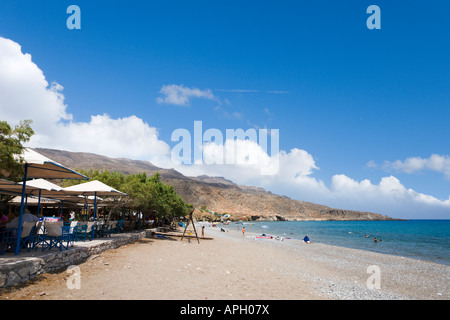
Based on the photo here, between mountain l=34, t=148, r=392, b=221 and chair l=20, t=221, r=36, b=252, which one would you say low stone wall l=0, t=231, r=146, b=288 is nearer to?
chair l=20, t=221, r=36, b=252

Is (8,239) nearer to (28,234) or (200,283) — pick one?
(28,234)

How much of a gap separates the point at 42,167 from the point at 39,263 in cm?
273

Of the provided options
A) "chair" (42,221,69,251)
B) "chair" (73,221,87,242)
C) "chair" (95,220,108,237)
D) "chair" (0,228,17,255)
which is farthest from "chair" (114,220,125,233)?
"chair" (0,228,17,255)

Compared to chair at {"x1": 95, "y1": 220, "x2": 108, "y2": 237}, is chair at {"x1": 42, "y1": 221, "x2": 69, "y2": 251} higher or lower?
higher

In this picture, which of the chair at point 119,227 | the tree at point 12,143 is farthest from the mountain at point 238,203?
the tree at point 12,143

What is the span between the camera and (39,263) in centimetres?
748

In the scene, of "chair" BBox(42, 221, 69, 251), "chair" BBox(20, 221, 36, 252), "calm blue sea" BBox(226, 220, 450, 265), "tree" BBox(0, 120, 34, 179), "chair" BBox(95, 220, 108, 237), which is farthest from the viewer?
"calm blue sea" BBox(226, 220, 450, 265)

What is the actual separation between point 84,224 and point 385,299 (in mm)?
12221

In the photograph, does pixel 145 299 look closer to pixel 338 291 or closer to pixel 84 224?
pixel 338 291

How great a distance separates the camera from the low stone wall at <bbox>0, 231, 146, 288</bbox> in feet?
20.9

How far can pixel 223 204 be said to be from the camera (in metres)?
132

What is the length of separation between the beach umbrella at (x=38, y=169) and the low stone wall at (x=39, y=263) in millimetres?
1031

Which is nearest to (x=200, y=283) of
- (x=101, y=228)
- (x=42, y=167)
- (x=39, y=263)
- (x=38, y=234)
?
(x=39, y=263)
